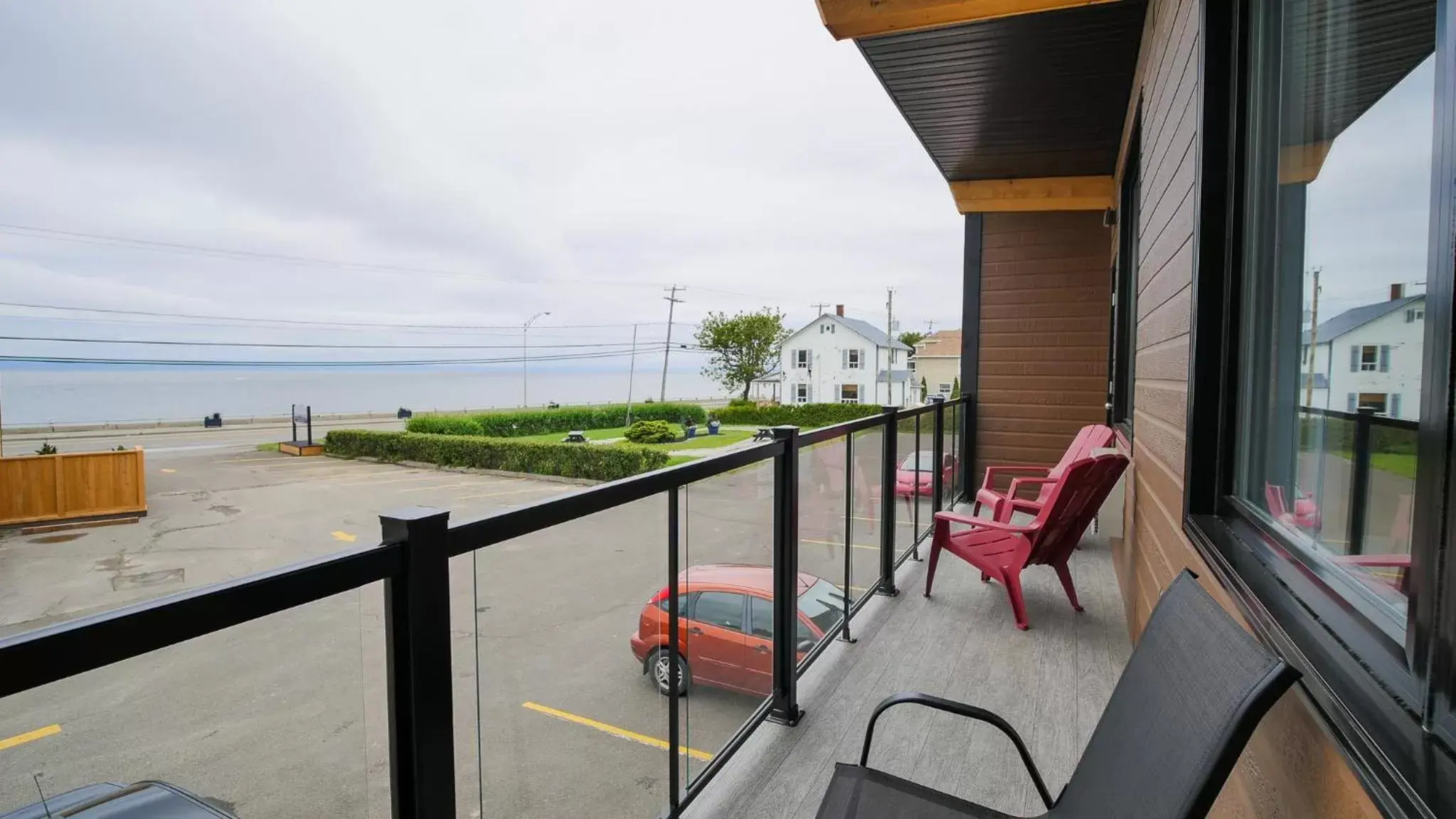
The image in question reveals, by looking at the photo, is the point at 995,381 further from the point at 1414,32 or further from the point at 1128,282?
the point at 1414,32

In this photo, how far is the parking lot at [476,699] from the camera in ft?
2.75

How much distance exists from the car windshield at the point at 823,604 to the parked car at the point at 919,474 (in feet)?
3.43

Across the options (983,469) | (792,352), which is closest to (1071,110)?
(983,469)

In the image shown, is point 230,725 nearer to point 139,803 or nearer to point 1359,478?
point 139,803

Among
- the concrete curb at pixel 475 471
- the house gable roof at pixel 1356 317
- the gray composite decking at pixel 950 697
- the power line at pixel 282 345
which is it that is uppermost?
the power line at pixel 282 345

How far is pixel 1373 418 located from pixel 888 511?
3.18m

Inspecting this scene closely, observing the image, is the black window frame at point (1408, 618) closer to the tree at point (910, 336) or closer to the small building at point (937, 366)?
the small building at point (937, 366)

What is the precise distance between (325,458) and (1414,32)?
107ft

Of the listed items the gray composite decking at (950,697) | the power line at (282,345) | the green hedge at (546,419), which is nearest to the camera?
the gray composite decking at (950,697)

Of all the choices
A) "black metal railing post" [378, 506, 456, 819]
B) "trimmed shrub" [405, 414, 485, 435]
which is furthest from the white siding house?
"black metal railing post" [378, 506, 456, 819]

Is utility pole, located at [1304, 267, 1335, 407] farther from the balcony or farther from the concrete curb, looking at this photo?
the concrete curb

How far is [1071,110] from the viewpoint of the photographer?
4773mm

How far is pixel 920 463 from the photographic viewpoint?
499cm

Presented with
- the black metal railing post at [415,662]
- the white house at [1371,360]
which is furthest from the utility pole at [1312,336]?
the black metal railing post at [415,662]
